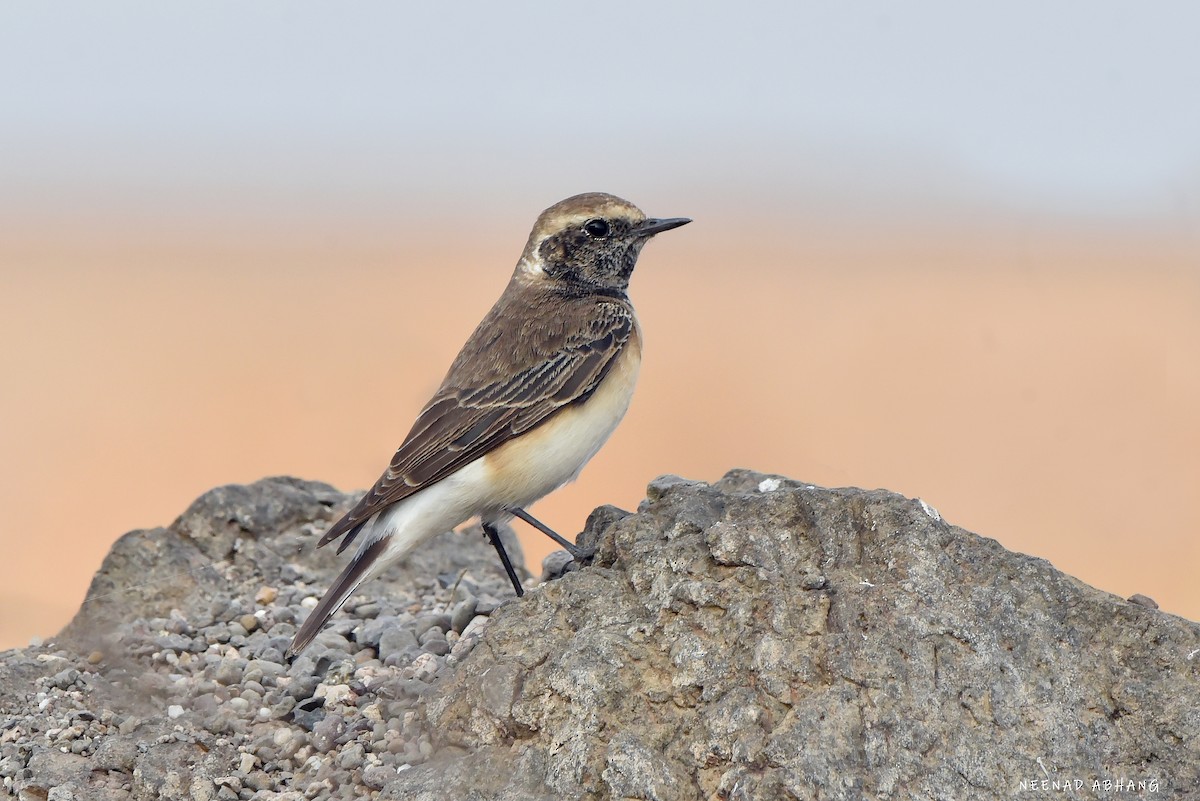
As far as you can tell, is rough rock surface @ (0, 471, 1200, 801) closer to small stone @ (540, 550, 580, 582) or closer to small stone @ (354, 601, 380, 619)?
small stone @ (540, 550, 580, 582)

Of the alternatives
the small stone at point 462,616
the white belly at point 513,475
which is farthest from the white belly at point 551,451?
the small stone at point 462,616

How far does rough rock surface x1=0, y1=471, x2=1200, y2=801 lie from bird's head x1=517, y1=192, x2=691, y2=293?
7.66 ft

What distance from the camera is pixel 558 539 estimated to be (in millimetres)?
7934

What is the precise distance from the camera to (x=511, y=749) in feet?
19.9

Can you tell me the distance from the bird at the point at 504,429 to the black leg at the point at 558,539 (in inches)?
0.4

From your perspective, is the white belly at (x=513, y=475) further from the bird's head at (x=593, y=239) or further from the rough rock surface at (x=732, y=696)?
the bird's head at (x=593, y=239)

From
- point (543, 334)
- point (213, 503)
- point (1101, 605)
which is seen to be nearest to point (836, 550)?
point (1101, 605)

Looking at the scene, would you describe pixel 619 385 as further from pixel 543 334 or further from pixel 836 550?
pixel 836 550

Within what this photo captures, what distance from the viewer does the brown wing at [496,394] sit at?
7.96 metres

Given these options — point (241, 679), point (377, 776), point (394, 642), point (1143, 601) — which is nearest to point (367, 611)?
point (394, 642)

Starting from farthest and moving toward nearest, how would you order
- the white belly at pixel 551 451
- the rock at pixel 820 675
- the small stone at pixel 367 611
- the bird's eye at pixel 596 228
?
the bird's eye at pixel 596 228
the small stone at pixel 367 611
the white belly at pixel 551 451
the rock at pixel 820 675

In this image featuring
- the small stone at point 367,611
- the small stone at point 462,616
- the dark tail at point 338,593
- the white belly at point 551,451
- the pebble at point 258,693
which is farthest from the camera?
the small stone at point 367,611

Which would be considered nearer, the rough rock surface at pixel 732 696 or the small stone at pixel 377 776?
the rough rock surface at pixel 732 696

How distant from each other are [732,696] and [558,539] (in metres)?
2.25
